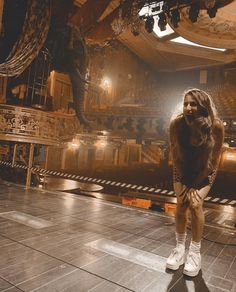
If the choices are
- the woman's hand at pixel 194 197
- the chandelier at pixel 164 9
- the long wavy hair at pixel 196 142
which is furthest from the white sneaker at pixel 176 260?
the chandelier at pixel 164 9

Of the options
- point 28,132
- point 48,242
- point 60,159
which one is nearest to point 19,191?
point 28,132

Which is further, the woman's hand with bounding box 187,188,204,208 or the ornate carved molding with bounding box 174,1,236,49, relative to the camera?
the ornate carved molding with bounding box 174,1,236,49

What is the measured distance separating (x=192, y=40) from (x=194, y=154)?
20090 millimetres

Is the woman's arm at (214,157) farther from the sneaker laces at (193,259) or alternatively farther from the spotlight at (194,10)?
the spotlight at (194,10)

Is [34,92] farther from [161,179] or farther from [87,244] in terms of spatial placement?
[161,179]

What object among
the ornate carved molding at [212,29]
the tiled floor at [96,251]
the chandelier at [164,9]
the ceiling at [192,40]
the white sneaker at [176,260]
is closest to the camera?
the tiled floor at [96,251]

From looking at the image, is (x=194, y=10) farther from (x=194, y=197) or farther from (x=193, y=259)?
(x=193, y=259)

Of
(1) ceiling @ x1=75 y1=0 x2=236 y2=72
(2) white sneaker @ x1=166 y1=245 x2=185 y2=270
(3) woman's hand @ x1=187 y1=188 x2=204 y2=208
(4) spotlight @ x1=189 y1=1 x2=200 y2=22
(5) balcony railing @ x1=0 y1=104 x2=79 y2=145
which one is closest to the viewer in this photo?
(3) woman's hand @ x1=187 y1=188 x2=204 y2=208

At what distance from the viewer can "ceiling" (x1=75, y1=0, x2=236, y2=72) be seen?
59.0 feet

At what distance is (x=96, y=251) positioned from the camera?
3.36 m

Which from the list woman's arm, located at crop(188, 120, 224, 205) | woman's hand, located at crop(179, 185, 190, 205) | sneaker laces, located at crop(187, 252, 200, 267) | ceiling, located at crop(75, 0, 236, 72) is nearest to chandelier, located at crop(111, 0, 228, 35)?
ceiling, located at crop(75, 0, 236, 72)

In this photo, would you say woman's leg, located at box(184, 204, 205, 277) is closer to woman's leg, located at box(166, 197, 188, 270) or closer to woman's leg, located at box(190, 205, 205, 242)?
woman's leg, located at box(190, 205, 205, 242)

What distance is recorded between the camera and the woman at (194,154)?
260 centimetres

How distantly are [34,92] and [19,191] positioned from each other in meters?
3.47
